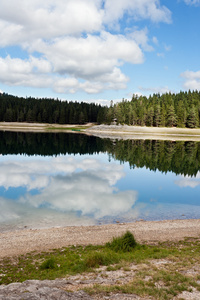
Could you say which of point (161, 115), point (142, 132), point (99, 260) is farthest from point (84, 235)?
point (161, 115)

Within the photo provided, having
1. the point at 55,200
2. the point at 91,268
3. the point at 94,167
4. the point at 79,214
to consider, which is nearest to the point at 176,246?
the point at 91,268

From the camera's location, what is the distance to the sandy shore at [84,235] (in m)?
15.8

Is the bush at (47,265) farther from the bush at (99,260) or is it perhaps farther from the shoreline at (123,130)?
the shoreline at (123,130)

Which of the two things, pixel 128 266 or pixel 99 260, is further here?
pixel 99 260

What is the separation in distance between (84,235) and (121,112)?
147 meters

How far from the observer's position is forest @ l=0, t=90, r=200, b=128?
144 m

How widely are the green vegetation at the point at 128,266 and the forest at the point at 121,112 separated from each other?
446ft

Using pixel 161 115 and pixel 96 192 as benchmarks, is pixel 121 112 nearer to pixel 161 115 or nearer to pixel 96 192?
pixel 161 115

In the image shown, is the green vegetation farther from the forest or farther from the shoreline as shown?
the forest

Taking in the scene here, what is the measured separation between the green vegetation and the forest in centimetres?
13579

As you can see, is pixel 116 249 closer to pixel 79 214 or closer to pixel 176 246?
pixel 176 246

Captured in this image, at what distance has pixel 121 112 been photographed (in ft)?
528

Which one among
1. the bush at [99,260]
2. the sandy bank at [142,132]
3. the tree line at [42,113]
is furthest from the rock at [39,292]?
the tree line at [42,113]

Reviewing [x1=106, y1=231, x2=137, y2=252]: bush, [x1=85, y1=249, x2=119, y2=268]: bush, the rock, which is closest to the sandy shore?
[x1=106, y1=231, x2=137, y2=252]: bush
